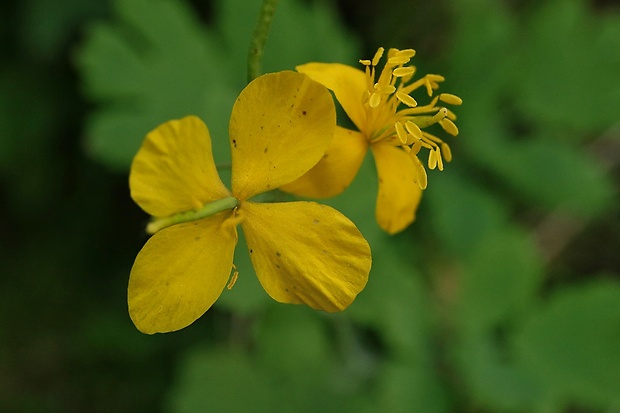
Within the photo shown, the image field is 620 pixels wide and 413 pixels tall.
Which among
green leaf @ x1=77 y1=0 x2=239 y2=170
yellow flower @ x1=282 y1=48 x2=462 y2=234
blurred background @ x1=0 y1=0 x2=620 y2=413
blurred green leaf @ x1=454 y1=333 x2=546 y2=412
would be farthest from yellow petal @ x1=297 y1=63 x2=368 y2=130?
blurred green leaf @ x1=454 y1=333 x2=546 y2=412

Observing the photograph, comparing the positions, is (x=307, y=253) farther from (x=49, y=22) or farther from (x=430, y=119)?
(x=49, y=22)

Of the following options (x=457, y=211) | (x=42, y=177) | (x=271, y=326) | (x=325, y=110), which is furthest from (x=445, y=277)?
(x=325, y=110)

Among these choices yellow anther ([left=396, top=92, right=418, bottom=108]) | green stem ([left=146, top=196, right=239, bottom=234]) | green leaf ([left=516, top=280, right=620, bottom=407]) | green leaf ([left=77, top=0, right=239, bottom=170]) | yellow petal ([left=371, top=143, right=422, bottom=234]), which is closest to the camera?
green stem ([left=146, top=196, right=239, bottom=234])

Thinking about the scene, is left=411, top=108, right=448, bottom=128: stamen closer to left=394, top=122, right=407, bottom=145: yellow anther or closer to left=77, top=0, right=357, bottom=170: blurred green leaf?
left=394, top=122, right=407, bottom=145: yellow anther

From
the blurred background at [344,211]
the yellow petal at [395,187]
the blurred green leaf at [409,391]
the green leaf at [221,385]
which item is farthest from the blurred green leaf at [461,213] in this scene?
the yellow petal at [395,187]

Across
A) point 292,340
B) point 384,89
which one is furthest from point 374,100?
point 292,340

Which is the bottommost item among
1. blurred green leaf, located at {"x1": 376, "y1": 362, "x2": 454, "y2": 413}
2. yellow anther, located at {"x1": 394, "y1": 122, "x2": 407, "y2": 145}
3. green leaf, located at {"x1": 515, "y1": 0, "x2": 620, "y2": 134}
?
blurred green leaf, located at {"x1": 376, "y1": 362, "x2": 454, "y2": 413}

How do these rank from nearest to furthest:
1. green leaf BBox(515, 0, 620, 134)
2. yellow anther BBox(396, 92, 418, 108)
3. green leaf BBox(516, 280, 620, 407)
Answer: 1. yellow anther BBox(396, 92, 418, 108)
2. green leaf BBox(516, 280, 620, 407)
3. green leaf BBox(515, 0, 620, 134)

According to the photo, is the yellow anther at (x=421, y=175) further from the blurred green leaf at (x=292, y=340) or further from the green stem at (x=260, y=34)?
the blurred green leaf at (x=292, y=340)
